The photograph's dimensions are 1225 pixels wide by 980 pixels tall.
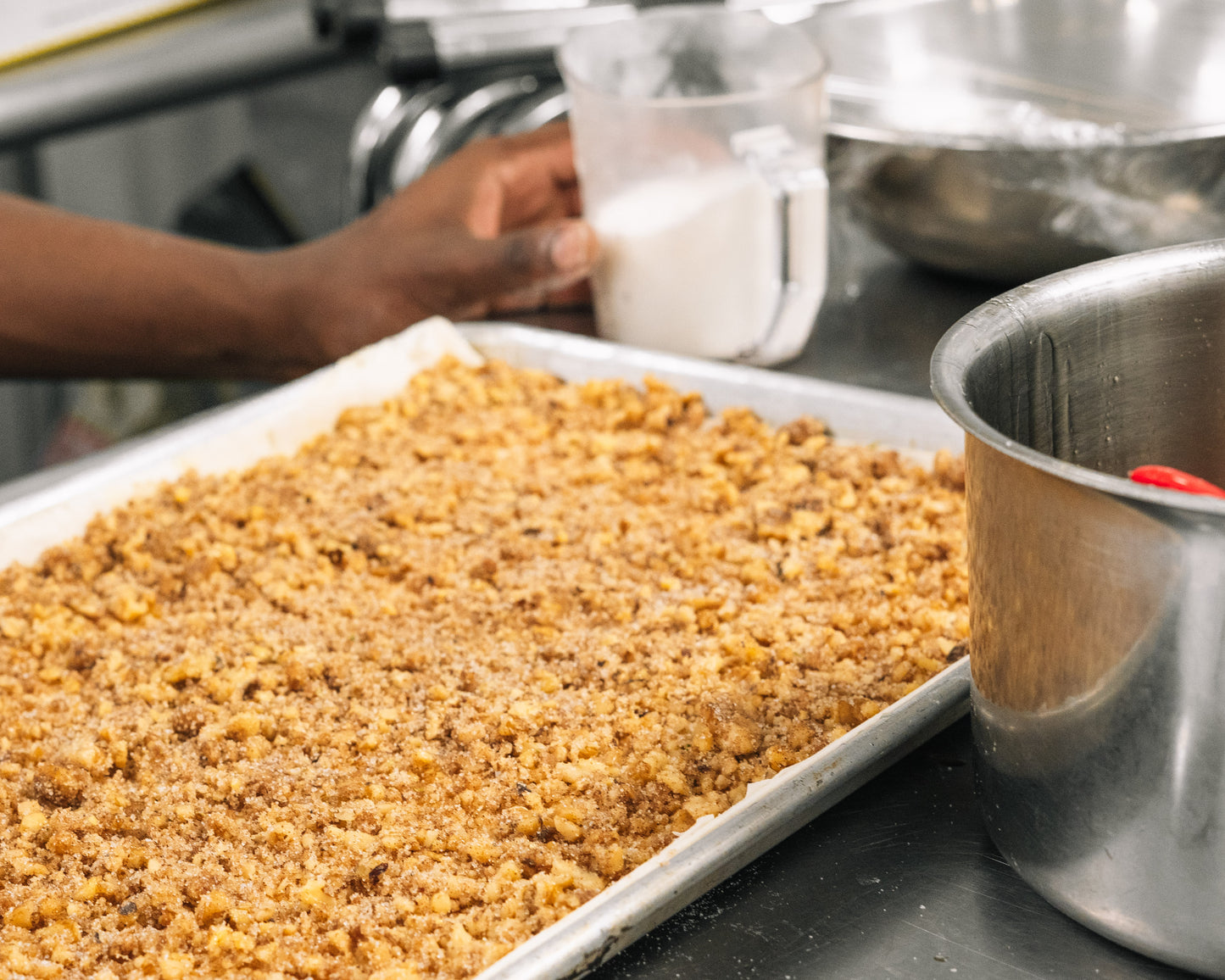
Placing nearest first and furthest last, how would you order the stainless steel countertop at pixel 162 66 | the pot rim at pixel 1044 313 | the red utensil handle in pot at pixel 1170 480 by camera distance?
1. the pot rim at pixel 1044 313
2. the red utensil handle in pot at pixel 1170 480
3. the stainless steel countertop at pixel 162 66

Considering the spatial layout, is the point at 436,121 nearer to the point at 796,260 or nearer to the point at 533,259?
the point at 533,259

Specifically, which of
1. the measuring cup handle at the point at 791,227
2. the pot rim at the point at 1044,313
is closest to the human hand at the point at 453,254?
the measuring cup handle at the point at 791,227

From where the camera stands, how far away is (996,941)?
0.55 meters

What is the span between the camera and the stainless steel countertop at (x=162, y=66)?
195 cm

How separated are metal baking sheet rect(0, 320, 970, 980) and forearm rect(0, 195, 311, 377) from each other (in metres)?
0.22

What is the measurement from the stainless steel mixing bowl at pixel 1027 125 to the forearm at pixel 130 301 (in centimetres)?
58

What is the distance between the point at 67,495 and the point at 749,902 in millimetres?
618

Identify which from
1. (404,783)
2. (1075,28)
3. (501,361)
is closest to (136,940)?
(404,783)

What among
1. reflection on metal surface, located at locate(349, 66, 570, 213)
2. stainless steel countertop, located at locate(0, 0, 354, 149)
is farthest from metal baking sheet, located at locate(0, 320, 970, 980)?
stainless steel countertop, located at locate(0, 0, 354, 149)

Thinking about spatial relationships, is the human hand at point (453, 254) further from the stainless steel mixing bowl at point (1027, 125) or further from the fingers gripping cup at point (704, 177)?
the stainless steel mixing bowl at point (1027, 125)

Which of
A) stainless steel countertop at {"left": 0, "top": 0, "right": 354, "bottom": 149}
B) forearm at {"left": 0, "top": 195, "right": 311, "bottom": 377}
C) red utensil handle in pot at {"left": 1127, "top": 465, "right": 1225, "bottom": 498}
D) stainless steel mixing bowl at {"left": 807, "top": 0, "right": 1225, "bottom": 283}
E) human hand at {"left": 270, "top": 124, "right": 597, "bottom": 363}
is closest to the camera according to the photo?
red utensil handle in pot at {"left": 1127, "top": 465, "right": 1225, "bottom": 498}

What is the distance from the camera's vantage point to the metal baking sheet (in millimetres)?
544

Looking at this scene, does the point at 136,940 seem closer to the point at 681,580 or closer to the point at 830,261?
the point at 681,580

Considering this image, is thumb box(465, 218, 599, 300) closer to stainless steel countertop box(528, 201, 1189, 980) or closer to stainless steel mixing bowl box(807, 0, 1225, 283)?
stainless steel mixing bowl box(807, 0, 1225, 283)
